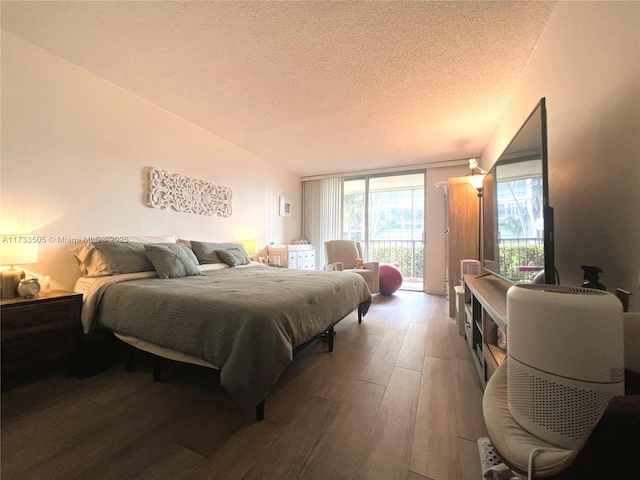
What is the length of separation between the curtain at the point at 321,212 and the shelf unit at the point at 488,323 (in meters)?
3.62

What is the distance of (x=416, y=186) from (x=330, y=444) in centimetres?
573

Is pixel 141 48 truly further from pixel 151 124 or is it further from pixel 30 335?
pixel 30 335

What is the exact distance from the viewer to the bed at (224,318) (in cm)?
128

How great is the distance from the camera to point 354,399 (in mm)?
1516

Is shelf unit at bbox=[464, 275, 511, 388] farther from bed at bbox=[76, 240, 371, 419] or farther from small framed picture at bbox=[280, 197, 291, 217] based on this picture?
small framed picture at bbox=[280, 197, 291, 217]

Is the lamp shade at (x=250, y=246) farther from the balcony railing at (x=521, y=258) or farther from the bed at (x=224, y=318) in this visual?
the balcony railing at (x=521, y=258)

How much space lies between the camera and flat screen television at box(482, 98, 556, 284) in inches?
43.6

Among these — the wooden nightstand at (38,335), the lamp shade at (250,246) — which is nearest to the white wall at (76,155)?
the wooden nightstand at (38,335)

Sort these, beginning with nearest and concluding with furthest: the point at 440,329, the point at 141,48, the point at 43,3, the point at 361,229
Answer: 1. the point at 43,3
2. the point at 141,48
3. the point at 440,329
4. the point at 361,229

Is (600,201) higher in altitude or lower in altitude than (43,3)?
lower

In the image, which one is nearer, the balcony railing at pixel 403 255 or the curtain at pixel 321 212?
the curtain at pixel 321 212

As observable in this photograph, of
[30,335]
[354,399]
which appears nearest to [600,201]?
[354,399]

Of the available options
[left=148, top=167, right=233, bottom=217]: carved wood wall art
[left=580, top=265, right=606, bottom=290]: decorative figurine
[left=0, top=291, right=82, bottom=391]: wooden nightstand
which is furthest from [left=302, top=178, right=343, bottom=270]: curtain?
[left=580, top=265, right=606, bottom=290]: decorative figurine

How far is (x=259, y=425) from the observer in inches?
51.0
